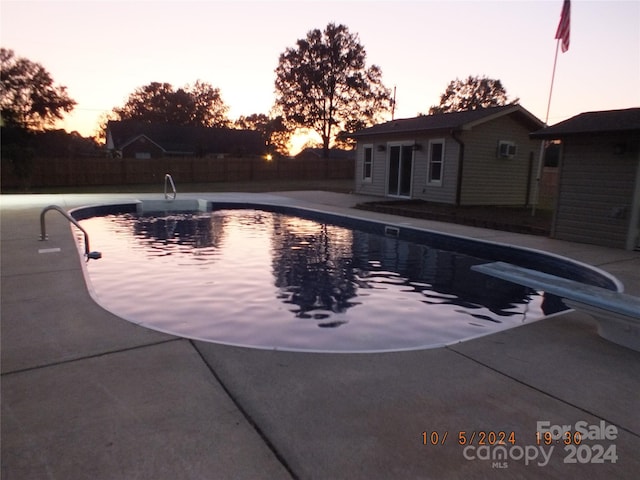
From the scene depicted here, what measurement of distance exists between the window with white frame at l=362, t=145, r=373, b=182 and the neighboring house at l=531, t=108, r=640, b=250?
9477mm

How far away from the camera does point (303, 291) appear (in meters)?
6.02

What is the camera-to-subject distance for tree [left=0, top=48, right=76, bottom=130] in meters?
26.5

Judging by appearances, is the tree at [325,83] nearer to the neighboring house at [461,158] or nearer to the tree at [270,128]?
the tree at [270,128]

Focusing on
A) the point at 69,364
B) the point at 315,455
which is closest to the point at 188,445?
the point at 315,455

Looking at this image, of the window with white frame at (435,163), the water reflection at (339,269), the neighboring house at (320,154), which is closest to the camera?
the water reflection at (339,269)

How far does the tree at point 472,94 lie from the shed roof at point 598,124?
43151mm

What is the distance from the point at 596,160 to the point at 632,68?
1030 centimetres

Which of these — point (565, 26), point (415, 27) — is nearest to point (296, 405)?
point (565, 26)

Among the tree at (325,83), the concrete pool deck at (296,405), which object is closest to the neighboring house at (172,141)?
the tree at (325,83)

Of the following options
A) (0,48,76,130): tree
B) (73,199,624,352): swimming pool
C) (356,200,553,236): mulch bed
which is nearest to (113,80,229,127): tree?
(0,48,76,130): tree

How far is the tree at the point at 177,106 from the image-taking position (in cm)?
5628

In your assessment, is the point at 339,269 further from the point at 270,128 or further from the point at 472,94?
the point at 472,94

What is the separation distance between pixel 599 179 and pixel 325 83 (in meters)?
38.5

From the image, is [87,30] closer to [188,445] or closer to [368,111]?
[188,445]
